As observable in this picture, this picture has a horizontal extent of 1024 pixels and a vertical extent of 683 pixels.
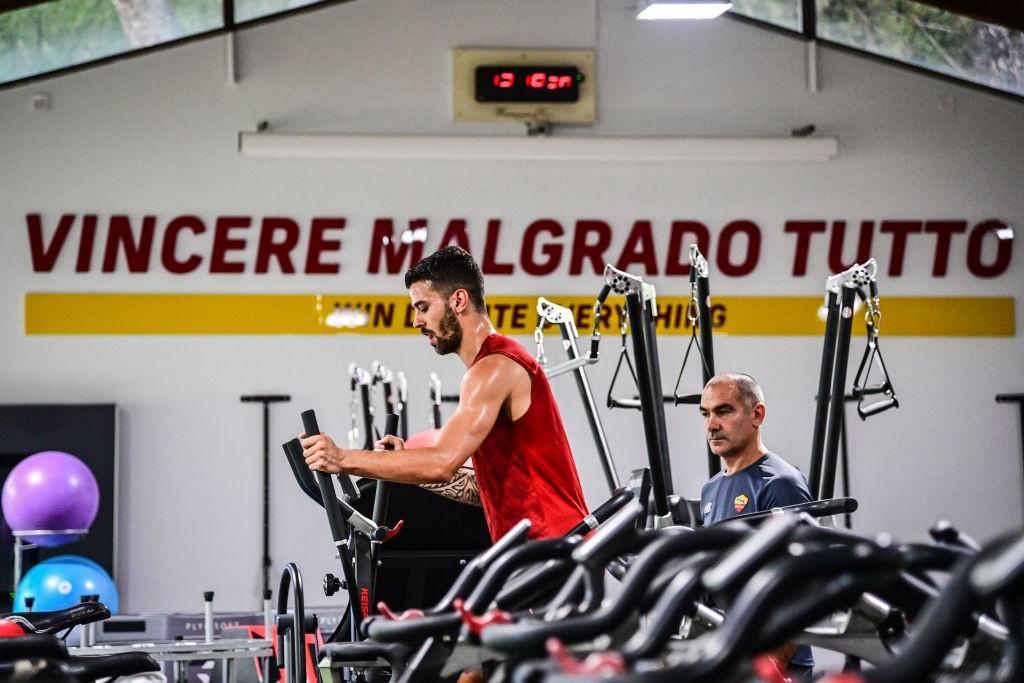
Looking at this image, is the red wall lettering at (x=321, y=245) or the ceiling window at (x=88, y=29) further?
the red wall lettering at (x=321, y=245)

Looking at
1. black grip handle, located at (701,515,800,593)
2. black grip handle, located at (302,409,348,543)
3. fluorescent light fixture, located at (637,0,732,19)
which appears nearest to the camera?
black grip handle, located at (701,515,800,593)

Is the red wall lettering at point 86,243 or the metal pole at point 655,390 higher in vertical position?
→ the red wall lettering at point 86,243

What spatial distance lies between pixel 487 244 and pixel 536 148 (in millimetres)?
790

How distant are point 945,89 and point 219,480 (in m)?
6.24

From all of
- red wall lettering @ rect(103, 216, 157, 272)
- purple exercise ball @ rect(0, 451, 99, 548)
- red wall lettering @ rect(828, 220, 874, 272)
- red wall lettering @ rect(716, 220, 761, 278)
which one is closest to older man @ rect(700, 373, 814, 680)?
purple exercise ball @ rect(0, 451, 99, 548)

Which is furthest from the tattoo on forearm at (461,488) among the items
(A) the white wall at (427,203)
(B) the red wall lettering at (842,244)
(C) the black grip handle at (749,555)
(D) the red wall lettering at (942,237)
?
(D) the red wall lettering at (942,237)

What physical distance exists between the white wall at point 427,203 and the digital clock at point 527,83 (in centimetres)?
24

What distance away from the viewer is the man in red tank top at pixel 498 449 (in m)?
3.90

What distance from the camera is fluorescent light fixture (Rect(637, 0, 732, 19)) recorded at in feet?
22.2

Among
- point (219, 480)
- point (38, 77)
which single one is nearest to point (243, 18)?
point (38, 77)

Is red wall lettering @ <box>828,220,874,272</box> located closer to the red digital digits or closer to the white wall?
the white wall

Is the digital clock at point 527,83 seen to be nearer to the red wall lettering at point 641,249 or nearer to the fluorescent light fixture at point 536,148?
the fluorescent light fixture at point 536,148

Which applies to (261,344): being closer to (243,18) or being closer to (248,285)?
(248,285)

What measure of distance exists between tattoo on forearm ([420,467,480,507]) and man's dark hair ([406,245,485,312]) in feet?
3.63
